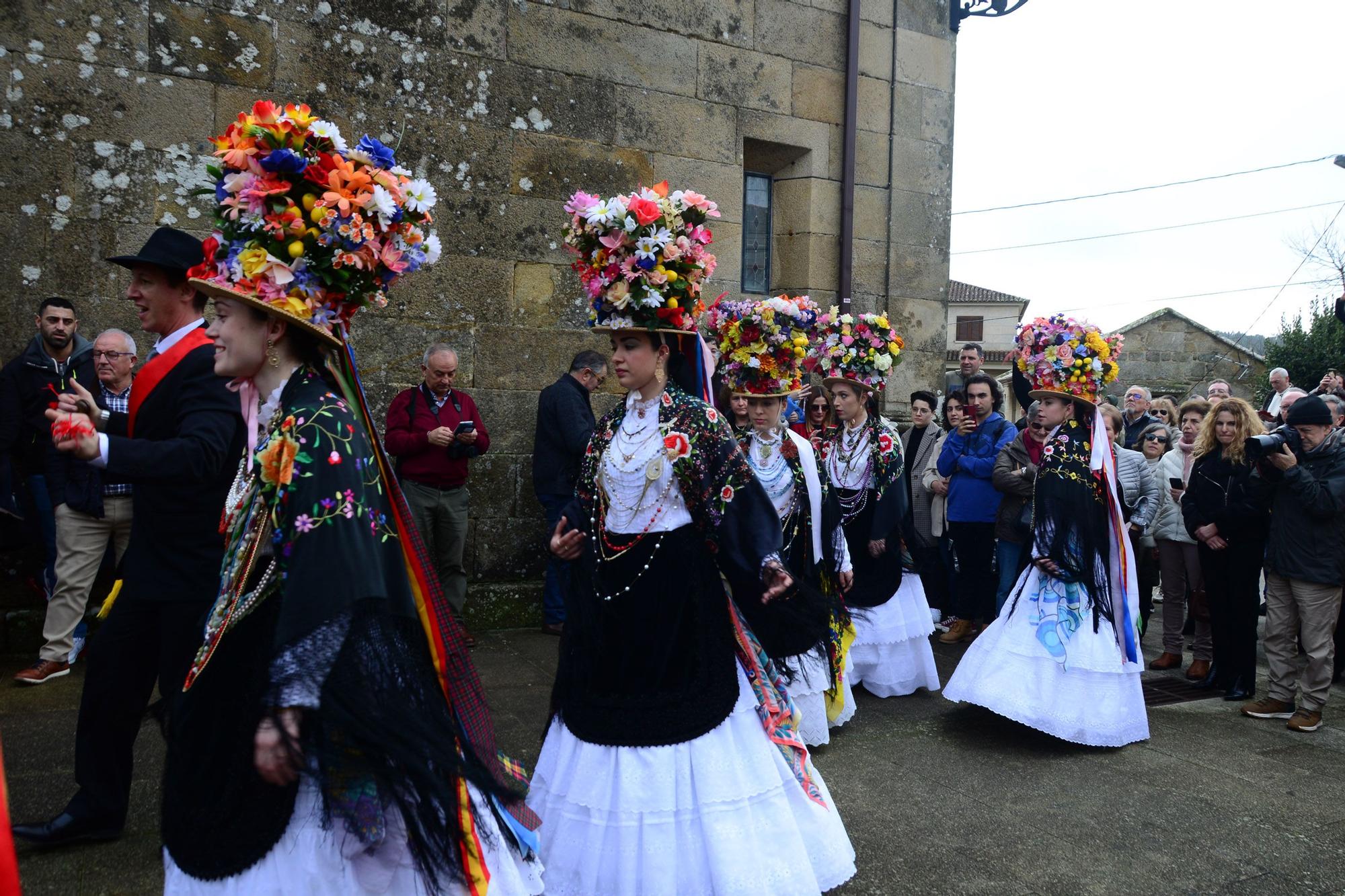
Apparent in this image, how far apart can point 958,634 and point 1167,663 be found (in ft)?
4.83

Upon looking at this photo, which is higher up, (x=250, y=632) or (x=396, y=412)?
(x=396, y=412)

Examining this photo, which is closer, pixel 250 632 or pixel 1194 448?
pixel 250 632

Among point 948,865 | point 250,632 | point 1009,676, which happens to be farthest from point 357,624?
point 1009,676

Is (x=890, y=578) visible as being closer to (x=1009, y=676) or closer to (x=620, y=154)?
(x=1009, y=676)

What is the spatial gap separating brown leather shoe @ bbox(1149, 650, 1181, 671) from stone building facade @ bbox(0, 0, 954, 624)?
10.2 ft

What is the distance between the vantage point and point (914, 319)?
31.0 feet

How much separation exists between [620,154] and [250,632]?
6.02 m

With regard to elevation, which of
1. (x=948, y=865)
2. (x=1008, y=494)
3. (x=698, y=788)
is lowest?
(x=948, y=865)

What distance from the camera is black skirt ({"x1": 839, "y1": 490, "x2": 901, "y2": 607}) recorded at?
6664mm

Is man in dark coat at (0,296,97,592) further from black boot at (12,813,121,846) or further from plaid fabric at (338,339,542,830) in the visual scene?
plaid fabric at (338,339,542,830)

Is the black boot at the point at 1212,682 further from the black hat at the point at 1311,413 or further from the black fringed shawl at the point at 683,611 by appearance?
the black fringed shawl at the point at 683,611

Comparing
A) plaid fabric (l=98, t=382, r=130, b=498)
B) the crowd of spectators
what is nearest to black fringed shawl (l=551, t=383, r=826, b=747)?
the crowd of spectators

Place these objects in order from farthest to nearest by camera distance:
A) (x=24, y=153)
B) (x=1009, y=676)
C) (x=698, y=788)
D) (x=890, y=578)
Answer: (x=890, y=578) < (x=24, y=153) < (x=1009, y=676) < (x=698, y=788)

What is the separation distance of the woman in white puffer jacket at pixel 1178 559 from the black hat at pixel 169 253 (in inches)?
255
